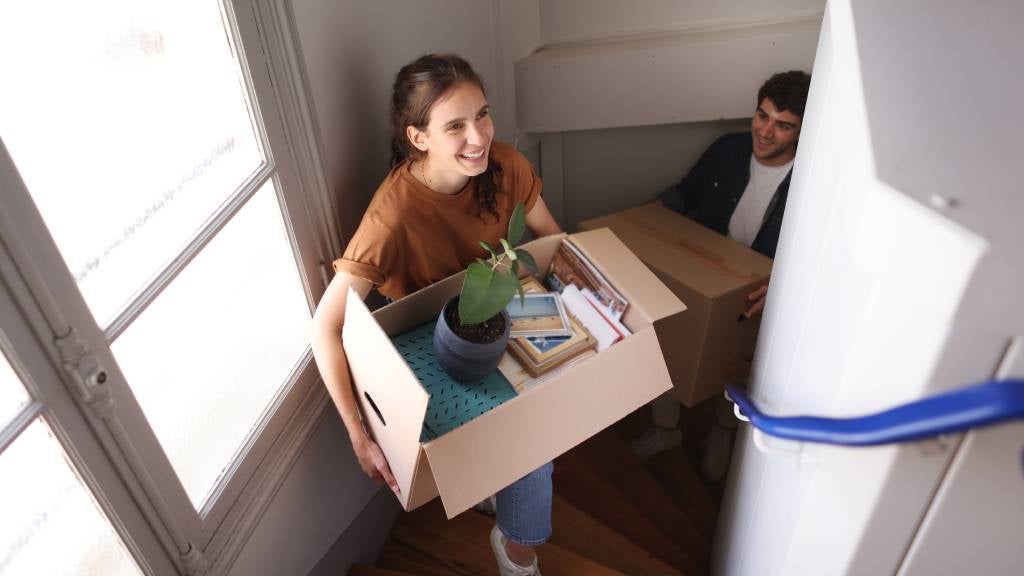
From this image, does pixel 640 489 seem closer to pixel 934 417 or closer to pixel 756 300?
pixel 756 300

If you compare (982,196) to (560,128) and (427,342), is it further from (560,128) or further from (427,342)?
(560,128)

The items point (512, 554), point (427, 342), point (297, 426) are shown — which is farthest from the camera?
point (512, 554)

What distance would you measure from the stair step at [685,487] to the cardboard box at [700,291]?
0.41 metres

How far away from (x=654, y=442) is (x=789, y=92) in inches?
49.7

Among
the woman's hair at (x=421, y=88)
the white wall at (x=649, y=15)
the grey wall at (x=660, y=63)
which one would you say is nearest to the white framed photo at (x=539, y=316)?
the woman's hair at (x=421, y=88)

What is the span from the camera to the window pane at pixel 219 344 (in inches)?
45.9

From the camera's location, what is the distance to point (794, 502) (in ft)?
2.90

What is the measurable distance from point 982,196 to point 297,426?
1425mm

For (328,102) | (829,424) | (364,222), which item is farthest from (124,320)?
(829,424)

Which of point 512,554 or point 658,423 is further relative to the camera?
point 658,423

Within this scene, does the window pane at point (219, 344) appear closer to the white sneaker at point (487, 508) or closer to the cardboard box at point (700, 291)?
the white sneaker at point (487, 508)

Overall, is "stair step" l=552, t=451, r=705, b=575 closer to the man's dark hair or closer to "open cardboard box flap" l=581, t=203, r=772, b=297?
"open cardboard box flap" l=581, t=203, r=772, b=297

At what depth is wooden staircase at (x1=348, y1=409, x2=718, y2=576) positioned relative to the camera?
1.88m

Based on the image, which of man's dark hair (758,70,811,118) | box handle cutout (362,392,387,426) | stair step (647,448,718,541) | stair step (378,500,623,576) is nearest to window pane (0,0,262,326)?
box handle cutout (362,392,387,426)
